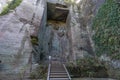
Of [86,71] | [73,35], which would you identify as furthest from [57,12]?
[86,71]

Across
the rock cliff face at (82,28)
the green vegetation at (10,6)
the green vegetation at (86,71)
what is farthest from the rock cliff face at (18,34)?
the rock cliff face at (82,28)

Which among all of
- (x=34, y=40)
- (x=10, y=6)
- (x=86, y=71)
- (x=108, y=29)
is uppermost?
(x=10, y=6)

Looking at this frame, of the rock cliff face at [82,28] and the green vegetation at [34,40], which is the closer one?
the green vegetation at [34,40]

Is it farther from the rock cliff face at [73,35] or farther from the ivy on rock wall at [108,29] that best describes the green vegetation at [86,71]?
the rock cliff face at [73,35]

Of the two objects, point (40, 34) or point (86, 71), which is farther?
point (40, 34)

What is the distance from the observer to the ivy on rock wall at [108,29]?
777 centimetres

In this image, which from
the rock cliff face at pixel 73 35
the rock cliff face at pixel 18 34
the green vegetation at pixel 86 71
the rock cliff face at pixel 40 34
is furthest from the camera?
the rock cliff face at pixel 73 35

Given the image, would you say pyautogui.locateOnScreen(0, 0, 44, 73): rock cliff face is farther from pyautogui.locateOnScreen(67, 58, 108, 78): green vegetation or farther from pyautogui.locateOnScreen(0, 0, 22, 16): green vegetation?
pyautogui.locateOnScreen(67, 58, 108, 78): green vegetation

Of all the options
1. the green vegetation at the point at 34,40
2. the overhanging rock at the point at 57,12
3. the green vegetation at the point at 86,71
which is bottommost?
the green vegetation at the point at 86,71

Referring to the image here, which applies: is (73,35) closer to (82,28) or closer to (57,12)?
(82,28)

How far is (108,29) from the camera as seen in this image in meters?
8.55

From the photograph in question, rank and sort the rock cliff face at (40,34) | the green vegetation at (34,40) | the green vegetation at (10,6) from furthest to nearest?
the green vegetation at (10,6) < the green vegetation at (34,40) < the rock cliff face at (40,34)

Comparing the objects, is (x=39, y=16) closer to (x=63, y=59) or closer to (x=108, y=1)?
(x=63, y=59)

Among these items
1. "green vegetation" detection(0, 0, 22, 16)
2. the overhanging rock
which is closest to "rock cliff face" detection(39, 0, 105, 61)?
the overhanging rock
